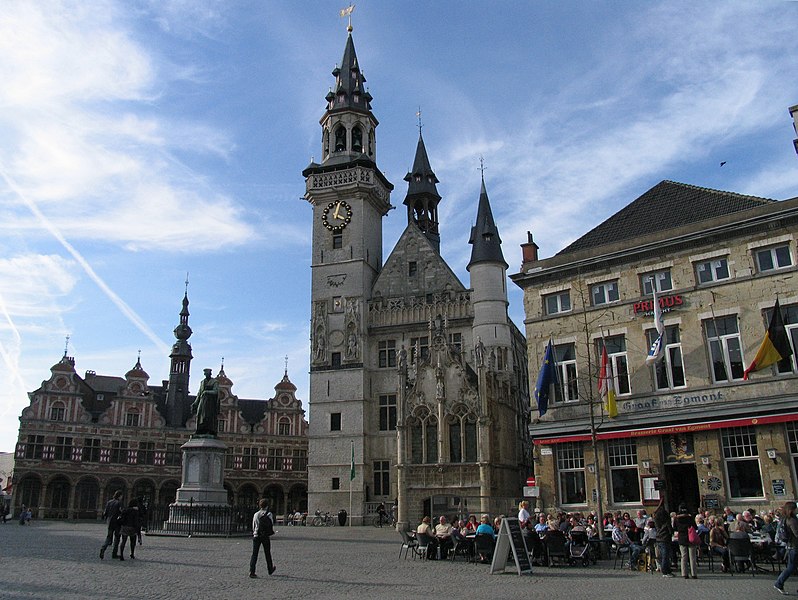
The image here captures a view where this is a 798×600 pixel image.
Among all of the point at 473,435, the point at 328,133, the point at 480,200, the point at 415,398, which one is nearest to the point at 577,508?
the point at 473,435

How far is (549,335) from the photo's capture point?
80.9 ft

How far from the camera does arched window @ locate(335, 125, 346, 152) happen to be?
150ft

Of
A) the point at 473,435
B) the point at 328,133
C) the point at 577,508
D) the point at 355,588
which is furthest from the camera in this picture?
the point at 328,133

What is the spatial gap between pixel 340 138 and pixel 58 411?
30.6 meters

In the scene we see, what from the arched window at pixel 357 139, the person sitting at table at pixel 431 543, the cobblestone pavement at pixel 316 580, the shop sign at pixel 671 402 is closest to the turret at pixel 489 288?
the arched window at pixel 357 139

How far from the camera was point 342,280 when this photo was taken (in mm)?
41625

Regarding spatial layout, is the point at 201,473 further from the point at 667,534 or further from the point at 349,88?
the point at 349,88

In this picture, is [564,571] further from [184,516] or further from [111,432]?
[111,432]

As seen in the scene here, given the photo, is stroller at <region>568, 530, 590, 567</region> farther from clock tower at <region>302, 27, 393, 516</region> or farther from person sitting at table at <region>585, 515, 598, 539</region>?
clock tower at <region>302, 27, 393, 516</region>

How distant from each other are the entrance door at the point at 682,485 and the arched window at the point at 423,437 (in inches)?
472

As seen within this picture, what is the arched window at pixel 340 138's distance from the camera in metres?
45.8

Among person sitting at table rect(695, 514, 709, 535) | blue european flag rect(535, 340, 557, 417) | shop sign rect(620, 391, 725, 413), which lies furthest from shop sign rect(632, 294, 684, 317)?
person sitting at table rect(695, 514, 709, 535)

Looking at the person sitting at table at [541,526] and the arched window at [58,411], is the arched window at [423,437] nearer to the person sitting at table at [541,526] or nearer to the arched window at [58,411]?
the person sitting at table at [541,526]

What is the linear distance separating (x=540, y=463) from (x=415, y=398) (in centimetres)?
919
